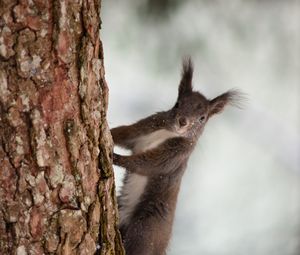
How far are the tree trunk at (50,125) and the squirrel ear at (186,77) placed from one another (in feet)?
4.47

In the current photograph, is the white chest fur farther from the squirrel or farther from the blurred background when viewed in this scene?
the blurred background

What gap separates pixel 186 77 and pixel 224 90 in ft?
3.20

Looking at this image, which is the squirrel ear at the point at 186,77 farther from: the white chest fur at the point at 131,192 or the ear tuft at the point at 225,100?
the white chest fur at the point at 131,192

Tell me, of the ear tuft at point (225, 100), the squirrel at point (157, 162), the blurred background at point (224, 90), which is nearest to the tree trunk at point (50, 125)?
the squirrel at point (157, 162)

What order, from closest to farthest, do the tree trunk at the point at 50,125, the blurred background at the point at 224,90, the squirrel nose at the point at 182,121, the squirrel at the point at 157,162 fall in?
the tree trunk at the point at 50,125, the squirrel at the point at 157,162, the squirrel nose at the point at 182,121, the blurred background at the point at 224,90

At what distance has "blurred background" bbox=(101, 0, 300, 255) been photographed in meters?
4.39

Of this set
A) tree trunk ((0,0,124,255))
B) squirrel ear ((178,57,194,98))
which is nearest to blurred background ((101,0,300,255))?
squirrel ear ((178,57,194,98))

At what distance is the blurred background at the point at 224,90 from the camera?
439 centimetres

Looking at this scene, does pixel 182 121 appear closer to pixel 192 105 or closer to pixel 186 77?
pixel 192 105

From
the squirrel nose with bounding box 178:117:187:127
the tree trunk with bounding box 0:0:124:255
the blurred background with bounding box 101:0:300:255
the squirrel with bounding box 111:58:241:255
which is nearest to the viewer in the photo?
the tree trunk with bounding box 0:0:124:255

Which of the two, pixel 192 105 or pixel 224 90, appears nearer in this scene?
pixel 192 105

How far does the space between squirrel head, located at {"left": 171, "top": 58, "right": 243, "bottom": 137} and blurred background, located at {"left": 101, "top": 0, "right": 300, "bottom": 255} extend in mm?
748

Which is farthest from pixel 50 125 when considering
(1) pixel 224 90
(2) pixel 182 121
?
(1) pixel 224 90

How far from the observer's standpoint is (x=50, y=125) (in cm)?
196
